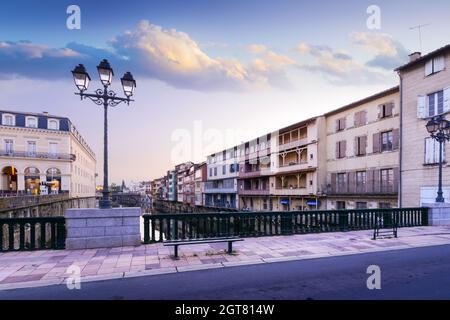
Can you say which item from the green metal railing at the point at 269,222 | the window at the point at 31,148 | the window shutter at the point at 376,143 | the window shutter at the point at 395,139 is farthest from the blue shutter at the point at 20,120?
the window shutter at the point at 395,139

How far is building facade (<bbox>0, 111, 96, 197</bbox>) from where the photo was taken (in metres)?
45.3

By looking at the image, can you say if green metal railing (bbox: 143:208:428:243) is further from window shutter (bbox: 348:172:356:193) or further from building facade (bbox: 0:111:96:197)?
building facade (bbox: 0:111:96:197)

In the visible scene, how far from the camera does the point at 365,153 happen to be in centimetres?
2602

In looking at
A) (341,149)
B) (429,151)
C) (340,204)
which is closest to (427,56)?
(429,151)

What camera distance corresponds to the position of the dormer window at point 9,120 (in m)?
45.6

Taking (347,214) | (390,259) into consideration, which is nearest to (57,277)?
(390,259)

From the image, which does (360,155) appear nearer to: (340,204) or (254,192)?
(340,204)

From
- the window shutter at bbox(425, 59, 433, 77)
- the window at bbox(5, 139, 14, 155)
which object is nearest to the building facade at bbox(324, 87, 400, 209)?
the window shutter at bbox(425, 59, 433, 77)

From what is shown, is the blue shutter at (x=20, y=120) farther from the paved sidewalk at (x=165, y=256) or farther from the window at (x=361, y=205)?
the window at (x=361, y=205)

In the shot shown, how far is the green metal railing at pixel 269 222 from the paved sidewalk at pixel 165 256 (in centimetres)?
69

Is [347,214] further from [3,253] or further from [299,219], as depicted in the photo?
[3,253]

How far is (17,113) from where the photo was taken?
1843 inches

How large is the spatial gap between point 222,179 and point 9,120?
129 feet
